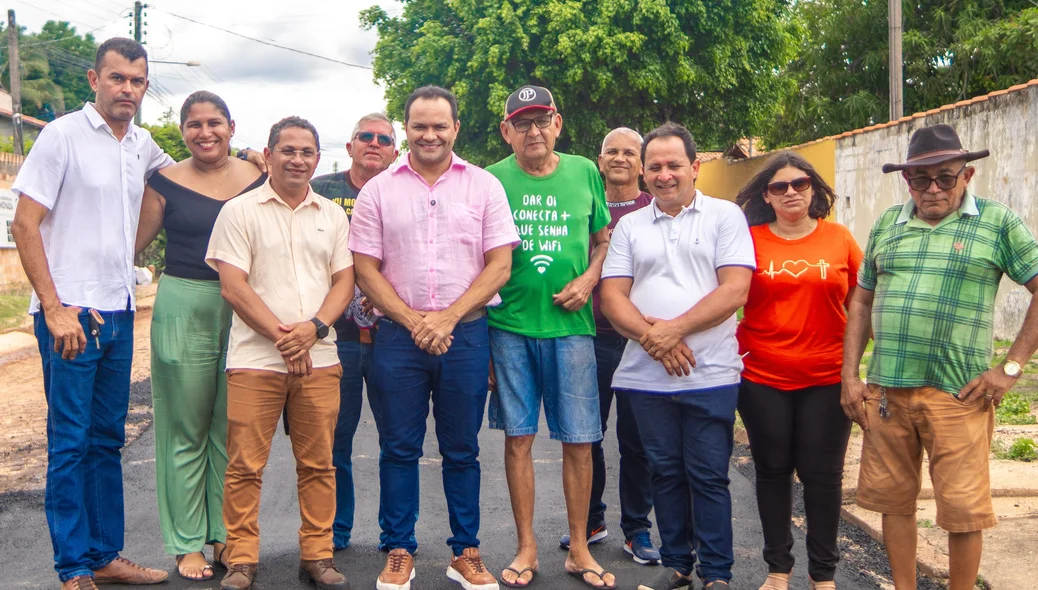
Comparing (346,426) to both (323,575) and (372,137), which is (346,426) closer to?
(323,575)

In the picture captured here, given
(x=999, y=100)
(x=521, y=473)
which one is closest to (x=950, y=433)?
(x=521, y=473)

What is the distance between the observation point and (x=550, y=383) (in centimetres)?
497

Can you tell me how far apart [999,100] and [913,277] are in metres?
10.1

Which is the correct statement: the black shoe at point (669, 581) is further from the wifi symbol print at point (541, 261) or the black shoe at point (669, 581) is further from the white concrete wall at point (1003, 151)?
the white concrete wall at point (1003, 151)

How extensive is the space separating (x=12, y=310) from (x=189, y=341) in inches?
635

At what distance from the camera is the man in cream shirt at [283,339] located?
4.62 meters

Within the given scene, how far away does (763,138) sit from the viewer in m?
32.0

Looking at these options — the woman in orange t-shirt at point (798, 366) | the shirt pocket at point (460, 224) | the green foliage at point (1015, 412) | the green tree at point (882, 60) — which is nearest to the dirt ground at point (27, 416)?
the shirt pocket at point (460, 224)

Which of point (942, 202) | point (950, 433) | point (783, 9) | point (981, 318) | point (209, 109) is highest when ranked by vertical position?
point (783, 9)

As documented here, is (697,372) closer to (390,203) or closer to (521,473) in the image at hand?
(521,473)

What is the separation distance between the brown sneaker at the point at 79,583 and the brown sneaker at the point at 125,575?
0.61 ft

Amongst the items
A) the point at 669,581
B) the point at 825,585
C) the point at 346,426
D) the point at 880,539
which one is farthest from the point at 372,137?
the point at 880,539

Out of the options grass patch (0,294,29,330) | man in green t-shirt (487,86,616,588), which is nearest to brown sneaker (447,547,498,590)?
man in green t-shirt (487,86,616,588)

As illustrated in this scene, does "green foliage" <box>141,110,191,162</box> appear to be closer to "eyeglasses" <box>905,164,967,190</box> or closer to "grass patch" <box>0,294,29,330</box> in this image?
"grass patch" <box>0,294,29,330</box>
